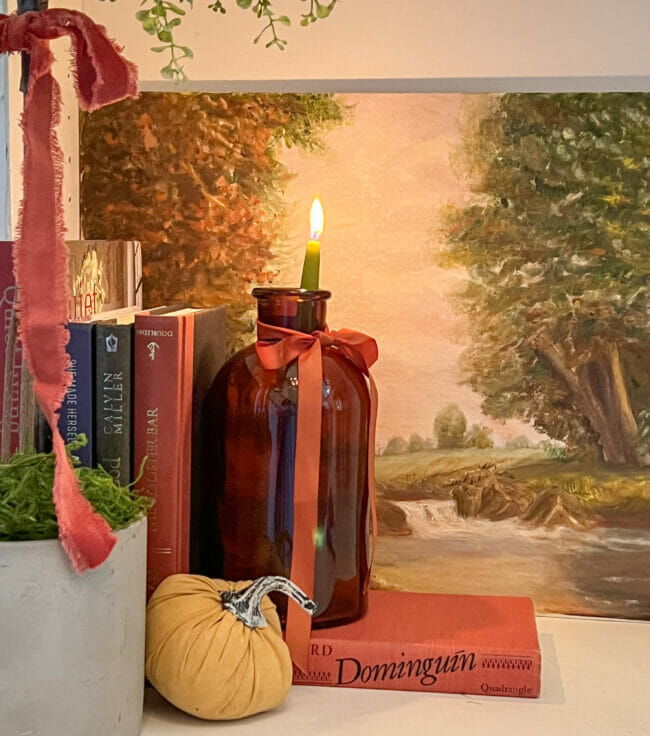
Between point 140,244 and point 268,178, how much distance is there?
0.13m

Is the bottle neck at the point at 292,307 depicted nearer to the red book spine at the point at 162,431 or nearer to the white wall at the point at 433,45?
the red book spine at the point at 162,431

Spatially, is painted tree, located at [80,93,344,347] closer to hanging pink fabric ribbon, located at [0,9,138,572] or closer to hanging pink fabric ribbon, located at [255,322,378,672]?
hanging pink fabric ribbon, located at [255,322,378,672]

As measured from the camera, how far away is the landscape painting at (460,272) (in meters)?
0.86

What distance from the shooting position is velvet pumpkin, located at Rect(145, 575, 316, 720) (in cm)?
64

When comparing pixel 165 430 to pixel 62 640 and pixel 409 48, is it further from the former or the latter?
pixel 409 48

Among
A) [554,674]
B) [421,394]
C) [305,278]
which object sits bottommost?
[554,674]

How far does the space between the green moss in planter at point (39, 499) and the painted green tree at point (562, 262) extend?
37 centimetres

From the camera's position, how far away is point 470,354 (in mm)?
881

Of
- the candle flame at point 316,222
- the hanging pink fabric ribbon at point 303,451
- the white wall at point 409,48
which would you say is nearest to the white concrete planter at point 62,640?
the hanging pink fabric ribbon at point 303,451

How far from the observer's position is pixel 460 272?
88cm

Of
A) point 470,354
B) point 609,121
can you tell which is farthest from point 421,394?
point 609,121

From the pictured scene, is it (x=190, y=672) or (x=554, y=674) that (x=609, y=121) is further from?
(x=190, y=672)

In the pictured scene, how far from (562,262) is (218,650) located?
446 millimetres

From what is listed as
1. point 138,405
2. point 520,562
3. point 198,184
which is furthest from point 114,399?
point 520,562
